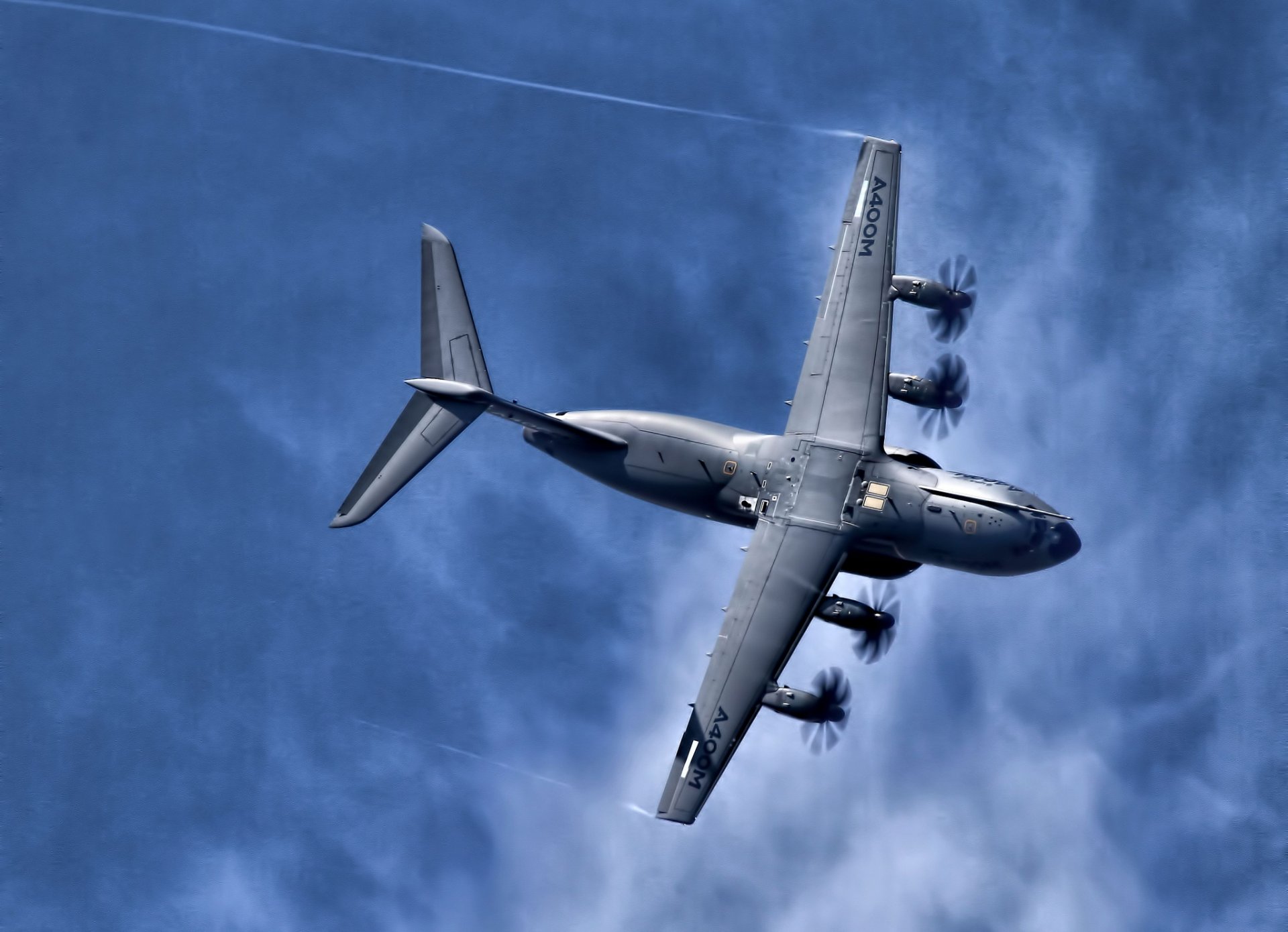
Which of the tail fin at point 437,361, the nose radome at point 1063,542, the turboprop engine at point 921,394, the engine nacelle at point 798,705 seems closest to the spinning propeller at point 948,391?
the turboprop engine at point 921,394

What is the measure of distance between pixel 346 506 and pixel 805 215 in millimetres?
34641

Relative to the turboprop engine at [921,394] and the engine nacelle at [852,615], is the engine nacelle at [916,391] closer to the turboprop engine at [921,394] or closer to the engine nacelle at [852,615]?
the turboprop engine at [921,394]

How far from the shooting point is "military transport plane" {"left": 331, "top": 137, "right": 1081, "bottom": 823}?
68.6m

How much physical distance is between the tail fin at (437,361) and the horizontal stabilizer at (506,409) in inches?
16.4

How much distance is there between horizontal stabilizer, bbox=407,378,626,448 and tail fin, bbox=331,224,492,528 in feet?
1.37

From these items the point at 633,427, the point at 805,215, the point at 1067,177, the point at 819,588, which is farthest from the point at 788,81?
the point at 819,588

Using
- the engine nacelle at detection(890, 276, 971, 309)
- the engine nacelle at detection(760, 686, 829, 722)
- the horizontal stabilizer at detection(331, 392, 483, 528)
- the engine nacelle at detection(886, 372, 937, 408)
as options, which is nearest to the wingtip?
the horizontal stabilizer at detection(331, 392, 483, 528)

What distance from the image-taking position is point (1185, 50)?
8731cm

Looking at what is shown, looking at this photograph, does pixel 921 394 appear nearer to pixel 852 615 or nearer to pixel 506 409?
pixel 852 615

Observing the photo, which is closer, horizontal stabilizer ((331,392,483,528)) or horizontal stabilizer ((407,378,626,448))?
horizontal stabilizer ((331,392,483,528))

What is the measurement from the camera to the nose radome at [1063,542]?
6856 centimetres

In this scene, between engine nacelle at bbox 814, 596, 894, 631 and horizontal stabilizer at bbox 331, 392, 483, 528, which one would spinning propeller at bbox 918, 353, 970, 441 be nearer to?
engine nacelle at bbox 814, 596, 894, 631

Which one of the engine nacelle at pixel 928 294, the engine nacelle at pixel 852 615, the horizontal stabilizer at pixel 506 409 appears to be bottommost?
the engine nacelle at pixel 852 615

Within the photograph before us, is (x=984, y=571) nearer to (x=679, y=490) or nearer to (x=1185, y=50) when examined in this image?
(x=679, y=490)
